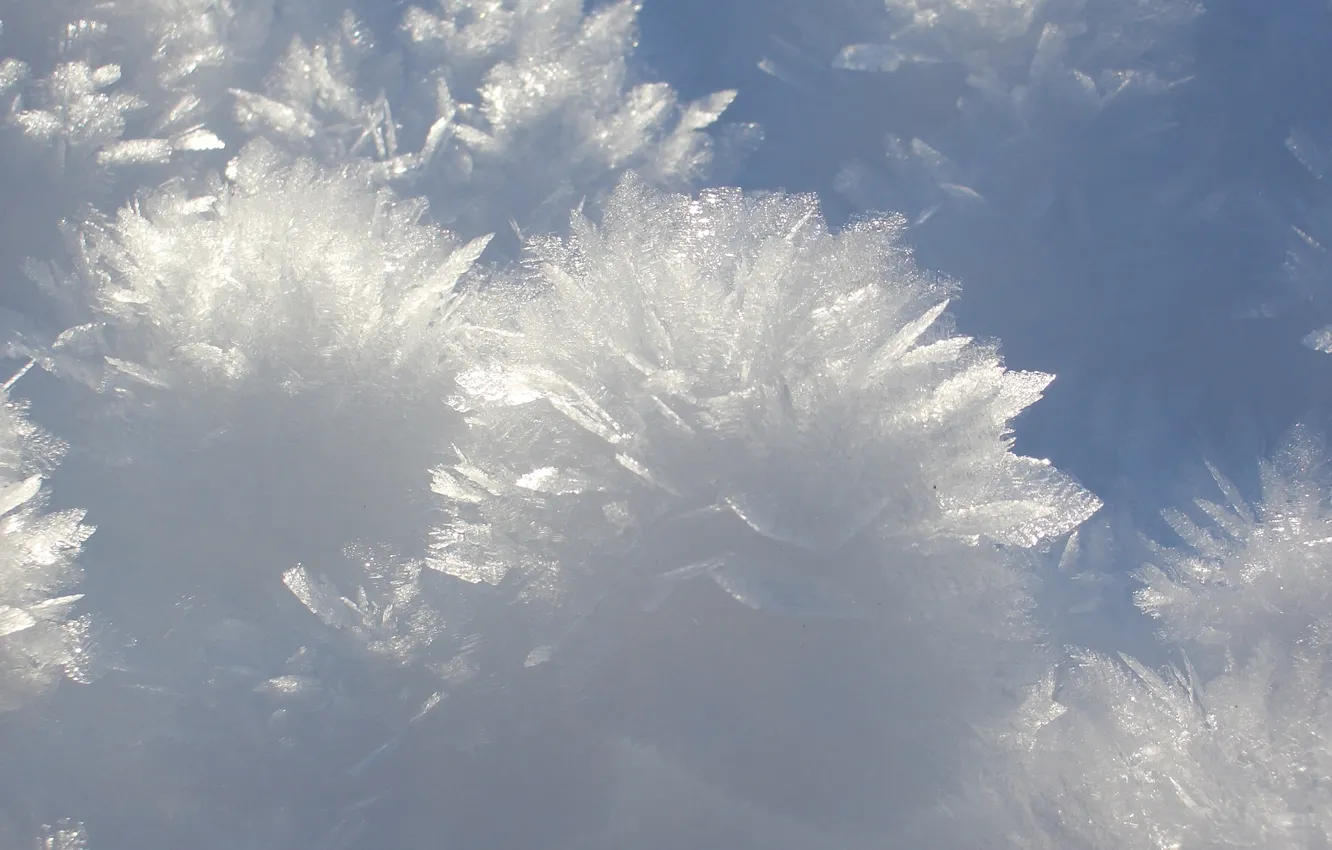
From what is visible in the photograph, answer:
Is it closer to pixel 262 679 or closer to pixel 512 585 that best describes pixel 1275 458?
pixel 512 585

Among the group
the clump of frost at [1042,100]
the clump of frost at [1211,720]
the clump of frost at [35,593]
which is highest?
the clump of frost at [1042,100]

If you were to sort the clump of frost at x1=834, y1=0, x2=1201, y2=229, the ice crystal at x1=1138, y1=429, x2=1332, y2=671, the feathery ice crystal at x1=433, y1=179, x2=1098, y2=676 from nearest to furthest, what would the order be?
the feathery ice crystal at x1=433, y1=179, x2=1098, y2=676, the ice crystal at x1=1138, y1=429, x2=1332, y2=671, the clump of frost at x1=834, y1=0, x2=1201, y2=229

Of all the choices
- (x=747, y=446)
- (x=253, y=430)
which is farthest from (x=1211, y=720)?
(x=253, y=430)

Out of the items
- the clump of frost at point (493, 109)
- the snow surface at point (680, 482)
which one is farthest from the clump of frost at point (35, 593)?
the clump of frost at point (493, 109)

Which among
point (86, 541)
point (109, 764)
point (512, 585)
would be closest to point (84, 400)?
point (86, 541)

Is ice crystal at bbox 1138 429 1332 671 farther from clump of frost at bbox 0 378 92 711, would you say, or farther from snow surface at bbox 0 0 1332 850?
clump of frost at bbox 0 378 92 711

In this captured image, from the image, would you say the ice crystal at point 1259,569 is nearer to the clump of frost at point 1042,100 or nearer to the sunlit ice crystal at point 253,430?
the clump of frost at point 1042,100

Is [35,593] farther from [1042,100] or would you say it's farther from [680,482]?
[1042,100]

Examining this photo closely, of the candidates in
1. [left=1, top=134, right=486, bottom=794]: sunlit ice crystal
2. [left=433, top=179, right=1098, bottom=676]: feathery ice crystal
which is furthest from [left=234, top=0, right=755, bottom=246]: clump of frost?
[left=433, top=179, right=1098, bottom=676]: feathery ice crystal
